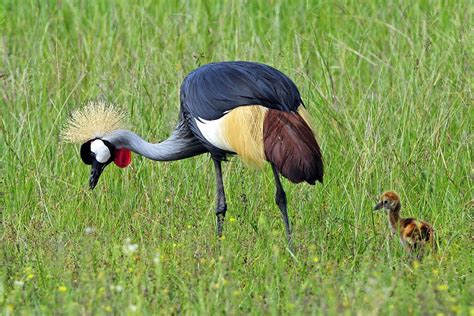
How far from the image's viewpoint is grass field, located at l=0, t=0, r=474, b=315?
4457 mm

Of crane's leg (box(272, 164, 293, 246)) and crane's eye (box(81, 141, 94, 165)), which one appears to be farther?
crane's eye (box(81, 141, 94, 165))

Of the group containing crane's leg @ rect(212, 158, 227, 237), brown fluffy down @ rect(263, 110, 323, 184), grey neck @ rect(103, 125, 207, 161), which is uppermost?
brown fluffy down @ rect(263, 110, 323, 184)

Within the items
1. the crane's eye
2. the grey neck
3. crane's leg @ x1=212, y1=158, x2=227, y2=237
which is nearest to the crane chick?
crane's leg @ x1=212, y1=158, x2=227, y2=237

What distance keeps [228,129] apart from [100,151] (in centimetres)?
91

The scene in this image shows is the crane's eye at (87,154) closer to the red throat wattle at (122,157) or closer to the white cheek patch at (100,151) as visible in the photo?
the white cheek patch at (100,151)

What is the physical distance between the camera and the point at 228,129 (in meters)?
5.32

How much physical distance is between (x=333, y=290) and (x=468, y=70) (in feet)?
9.09

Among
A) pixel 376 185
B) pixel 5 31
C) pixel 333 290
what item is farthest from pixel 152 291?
pixel 5 31

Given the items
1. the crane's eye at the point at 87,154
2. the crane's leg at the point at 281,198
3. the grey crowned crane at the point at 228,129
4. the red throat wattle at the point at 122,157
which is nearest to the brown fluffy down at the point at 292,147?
the grey crowned crane at the point at 228,129

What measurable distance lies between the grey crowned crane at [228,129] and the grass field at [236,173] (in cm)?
24

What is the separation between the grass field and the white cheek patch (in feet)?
0.68

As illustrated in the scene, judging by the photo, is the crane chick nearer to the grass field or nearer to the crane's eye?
the grass field

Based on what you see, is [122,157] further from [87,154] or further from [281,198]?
[281,198]

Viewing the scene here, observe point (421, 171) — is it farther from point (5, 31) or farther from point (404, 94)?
point (5, 31)
